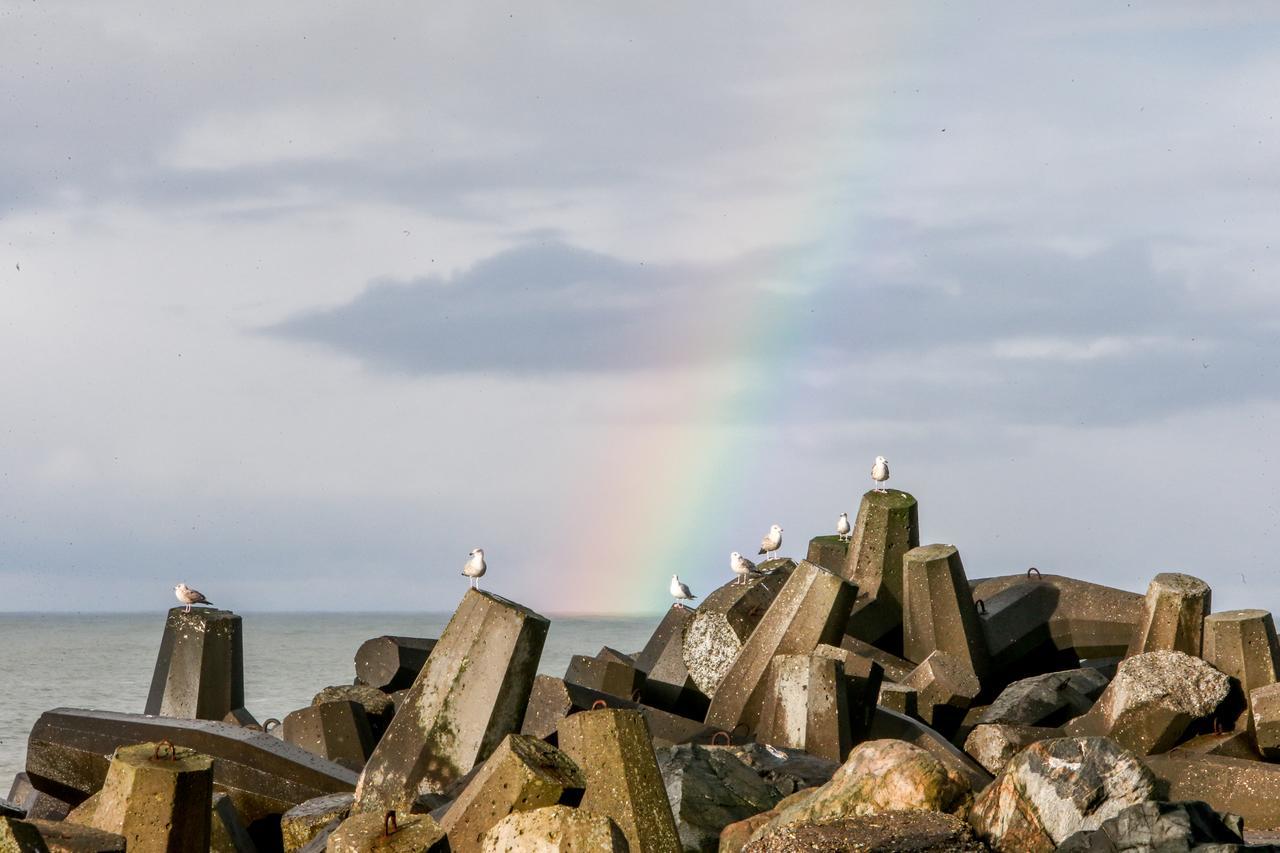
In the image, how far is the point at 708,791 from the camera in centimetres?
899

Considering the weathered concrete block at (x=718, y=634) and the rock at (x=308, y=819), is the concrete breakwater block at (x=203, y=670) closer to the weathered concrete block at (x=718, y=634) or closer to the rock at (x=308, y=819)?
the weathered concrete block at (x=718, y=634)

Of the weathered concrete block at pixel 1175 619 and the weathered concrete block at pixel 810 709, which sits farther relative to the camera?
the weathered concrete block at pixel 1175 619

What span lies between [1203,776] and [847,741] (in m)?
2.24

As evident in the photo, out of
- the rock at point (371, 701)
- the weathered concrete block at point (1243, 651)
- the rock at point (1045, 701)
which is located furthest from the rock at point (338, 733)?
the weathered concrete block at point (1243, 651)

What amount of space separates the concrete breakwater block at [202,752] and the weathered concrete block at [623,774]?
339 centimetres

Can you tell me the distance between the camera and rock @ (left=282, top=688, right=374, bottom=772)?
12.4 meters

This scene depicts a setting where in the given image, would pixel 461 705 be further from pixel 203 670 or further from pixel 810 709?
pixel 203 670

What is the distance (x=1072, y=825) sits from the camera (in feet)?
25.3

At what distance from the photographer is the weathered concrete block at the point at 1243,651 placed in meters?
12.5

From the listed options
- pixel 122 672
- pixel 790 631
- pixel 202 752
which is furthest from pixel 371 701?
pixel 122 672

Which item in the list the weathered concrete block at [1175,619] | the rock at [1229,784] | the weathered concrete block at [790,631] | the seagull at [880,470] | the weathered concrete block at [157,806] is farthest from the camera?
the seagull at [880,470]

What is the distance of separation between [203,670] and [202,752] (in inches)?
150

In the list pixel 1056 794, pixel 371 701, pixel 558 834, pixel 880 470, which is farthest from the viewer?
pixel 880 470

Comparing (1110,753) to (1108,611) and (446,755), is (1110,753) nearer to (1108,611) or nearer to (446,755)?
(446,755)
